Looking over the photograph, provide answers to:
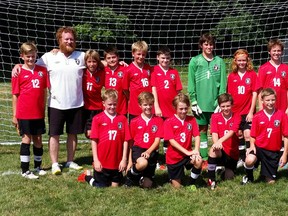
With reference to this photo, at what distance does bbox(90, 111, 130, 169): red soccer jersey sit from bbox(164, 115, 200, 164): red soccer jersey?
44 centimetres

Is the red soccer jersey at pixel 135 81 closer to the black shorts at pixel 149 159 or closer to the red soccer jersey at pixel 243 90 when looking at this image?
the black shorts at pixel 149 159

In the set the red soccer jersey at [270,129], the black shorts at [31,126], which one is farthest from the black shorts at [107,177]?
the red soccer jersey at [270,129]

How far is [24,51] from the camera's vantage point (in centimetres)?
505

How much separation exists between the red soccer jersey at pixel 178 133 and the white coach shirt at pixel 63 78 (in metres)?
1.21

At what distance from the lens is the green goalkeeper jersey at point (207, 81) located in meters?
5.55

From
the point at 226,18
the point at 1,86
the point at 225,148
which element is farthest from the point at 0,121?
the point at 226,18

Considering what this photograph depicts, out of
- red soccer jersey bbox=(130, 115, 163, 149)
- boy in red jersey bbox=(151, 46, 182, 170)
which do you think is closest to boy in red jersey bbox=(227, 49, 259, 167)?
boy in red jersey bbox=(151, 46, 182, 170)

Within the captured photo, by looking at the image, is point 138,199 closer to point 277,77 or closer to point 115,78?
point 115,78

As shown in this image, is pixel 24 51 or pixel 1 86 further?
pixel 1 86

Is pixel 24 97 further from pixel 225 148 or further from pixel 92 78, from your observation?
pixel 225 148

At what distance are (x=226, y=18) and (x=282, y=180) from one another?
475 inches

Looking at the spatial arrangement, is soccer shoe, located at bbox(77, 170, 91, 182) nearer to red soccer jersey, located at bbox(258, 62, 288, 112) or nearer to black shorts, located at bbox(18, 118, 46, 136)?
black shorts, located at bbox(18, 118, 46, 136)

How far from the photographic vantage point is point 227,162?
16.6 ft

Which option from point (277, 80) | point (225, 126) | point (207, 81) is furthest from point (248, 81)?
point (225, 126)
